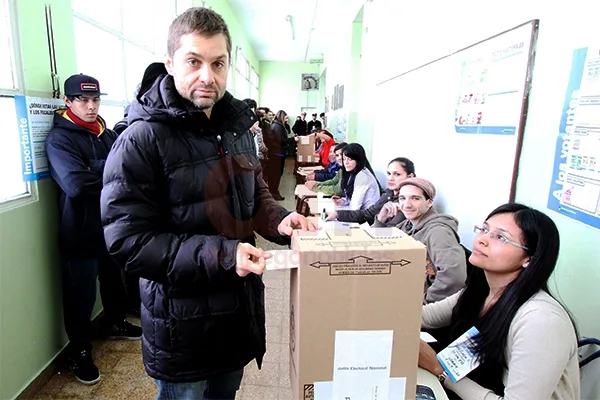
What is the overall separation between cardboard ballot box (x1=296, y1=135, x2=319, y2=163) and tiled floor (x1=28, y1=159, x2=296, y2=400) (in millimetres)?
4624

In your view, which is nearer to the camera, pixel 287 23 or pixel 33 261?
pixel 33 261

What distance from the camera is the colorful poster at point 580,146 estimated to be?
3.82 feet

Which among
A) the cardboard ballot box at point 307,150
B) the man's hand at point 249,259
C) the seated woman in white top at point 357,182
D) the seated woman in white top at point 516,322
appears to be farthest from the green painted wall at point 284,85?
the man's hand at point 249,259

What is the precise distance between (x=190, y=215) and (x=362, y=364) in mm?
528

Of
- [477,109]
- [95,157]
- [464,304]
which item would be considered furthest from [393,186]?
[95,157]

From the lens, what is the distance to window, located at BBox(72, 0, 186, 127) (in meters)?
2.31

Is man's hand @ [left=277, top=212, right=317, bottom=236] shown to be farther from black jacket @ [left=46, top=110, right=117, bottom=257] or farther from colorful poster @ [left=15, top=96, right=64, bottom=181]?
colorful poster @ [left=15, top=96, right=64, bottom=181]

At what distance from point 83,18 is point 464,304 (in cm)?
253

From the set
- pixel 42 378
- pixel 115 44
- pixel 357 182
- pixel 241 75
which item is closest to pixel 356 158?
pixel 357 182

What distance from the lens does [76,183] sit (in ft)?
5.96

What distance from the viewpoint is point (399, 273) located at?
0.76m

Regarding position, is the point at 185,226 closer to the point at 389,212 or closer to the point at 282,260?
the point at 282,260

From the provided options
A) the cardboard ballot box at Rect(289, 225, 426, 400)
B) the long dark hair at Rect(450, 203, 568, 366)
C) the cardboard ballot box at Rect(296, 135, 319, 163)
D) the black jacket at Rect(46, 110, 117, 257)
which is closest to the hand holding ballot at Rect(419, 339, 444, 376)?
the long dark hair at Rect(450, 203, 568, 366)

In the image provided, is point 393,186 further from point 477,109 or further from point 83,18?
point 83,18
